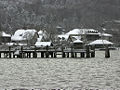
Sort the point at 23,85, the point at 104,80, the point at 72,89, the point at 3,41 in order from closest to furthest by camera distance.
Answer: the point at 72,89, the point at 23,85, the point at 104,80, the point at 3,41

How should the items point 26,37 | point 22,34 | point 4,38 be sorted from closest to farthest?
1. point 26,37
2. point 22,34
3. point 4,38

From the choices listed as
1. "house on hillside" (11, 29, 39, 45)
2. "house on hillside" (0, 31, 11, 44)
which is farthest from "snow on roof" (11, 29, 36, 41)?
"house on hillside" (0, 31, 11, 44)

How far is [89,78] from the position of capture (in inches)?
1252

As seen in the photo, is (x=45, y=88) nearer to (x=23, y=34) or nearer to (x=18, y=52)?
(x=18, y=52)

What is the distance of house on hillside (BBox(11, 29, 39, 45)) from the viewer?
165 m

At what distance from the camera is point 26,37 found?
170m

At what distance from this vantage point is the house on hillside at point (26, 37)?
164913 mm

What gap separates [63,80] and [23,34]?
14768 cm

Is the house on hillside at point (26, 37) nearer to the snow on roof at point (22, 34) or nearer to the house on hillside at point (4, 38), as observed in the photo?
the snow on roof at point (22, 34)

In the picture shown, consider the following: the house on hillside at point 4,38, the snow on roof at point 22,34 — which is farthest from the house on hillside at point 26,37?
the house on hillside at point 4,38

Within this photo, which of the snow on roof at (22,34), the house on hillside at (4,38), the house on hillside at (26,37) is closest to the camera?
the house on hillside at (26,37)

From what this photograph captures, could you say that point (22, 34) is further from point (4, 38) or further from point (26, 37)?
point (4, 38)

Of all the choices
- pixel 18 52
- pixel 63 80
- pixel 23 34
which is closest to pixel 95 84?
pixel 63 80

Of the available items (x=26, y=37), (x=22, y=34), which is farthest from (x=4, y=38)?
(x=26, y=37)
